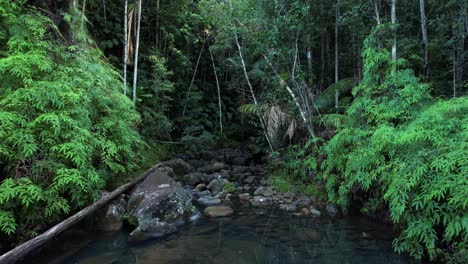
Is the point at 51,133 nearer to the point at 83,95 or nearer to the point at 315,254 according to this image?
the point at 83,95

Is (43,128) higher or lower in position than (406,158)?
higher

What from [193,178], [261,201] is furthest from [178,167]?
[261,201]

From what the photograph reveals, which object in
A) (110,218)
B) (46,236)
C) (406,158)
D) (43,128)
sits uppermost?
(43,128)

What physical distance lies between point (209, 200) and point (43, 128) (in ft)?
15.1

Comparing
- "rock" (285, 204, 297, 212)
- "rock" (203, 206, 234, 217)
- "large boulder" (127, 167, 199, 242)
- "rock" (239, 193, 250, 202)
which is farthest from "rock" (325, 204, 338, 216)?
"large boulder" (127, 167, 199, 242)

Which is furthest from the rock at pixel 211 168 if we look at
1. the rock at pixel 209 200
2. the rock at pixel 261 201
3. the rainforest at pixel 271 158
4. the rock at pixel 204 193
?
the rock at pixel 261 201

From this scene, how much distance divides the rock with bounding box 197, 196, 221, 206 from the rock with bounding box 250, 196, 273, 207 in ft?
3.18

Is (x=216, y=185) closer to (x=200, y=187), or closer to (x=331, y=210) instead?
(x=200, y=187)

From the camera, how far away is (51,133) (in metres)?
4.36

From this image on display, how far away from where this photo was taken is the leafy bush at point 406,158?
3785 millimetres

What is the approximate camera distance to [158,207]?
5.86 m

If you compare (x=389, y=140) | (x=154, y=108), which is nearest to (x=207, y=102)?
(x=154, y=108)

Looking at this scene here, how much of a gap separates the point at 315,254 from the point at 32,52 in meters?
5.92

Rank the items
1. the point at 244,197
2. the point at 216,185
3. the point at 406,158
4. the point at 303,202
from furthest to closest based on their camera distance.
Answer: the point at 216,185 < the point at 244,197 < the point at 303,202 < the point at 406,158
